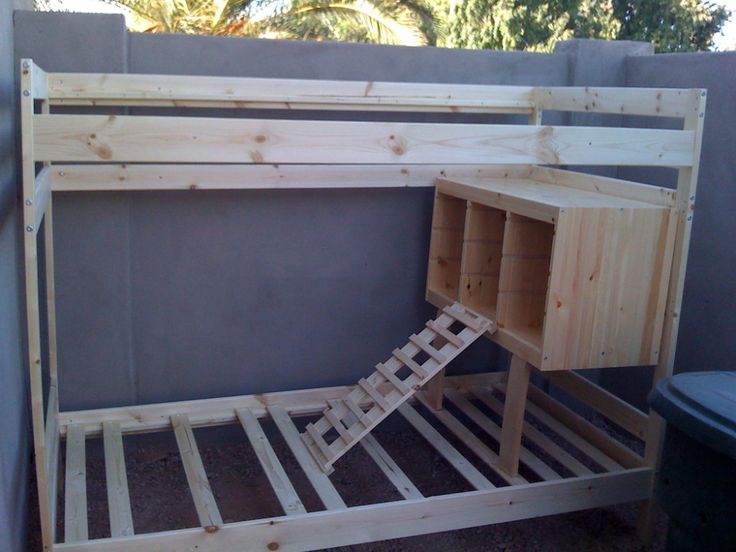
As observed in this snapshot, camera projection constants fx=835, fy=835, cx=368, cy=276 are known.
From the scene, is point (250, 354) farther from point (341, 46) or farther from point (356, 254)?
point (341, 46)

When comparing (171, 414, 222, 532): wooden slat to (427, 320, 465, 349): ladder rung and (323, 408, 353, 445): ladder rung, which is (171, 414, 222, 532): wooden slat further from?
(427, 320, 465, 349): ladder rung

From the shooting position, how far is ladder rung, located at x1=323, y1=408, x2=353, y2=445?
3229 mm

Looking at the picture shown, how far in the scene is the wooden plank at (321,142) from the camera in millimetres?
2293

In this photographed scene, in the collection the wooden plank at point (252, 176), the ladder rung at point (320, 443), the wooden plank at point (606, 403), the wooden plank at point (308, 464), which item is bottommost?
the wooden plank at point (308, 464)

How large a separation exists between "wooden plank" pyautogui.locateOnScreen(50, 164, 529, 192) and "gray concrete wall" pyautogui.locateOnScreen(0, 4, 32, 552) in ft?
1.00

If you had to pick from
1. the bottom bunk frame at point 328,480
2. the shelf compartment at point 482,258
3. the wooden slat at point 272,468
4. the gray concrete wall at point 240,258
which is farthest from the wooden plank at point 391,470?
the shelf compartment at point 482,258

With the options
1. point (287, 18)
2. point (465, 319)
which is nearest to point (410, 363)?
point (465, 319)

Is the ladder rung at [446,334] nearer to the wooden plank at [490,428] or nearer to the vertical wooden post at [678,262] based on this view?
the wooden plank at [490,428]

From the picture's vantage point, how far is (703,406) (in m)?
2.62

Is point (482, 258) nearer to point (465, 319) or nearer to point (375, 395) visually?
point (465, 319)

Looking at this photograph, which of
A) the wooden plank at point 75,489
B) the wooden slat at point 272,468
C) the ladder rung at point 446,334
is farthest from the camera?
the ladder rung at point 446,334

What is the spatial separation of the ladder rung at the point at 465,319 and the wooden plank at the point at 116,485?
146cm


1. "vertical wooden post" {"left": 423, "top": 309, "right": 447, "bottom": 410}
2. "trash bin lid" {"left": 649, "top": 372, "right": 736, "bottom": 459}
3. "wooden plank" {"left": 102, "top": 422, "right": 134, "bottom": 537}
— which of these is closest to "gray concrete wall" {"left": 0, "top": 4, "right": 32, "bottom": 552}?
"wooden plank" {"left": 102, "top": 422, "right": 134, "bottom": 537}

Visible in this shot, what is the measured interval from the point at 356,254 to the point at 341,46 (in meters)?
0.97
